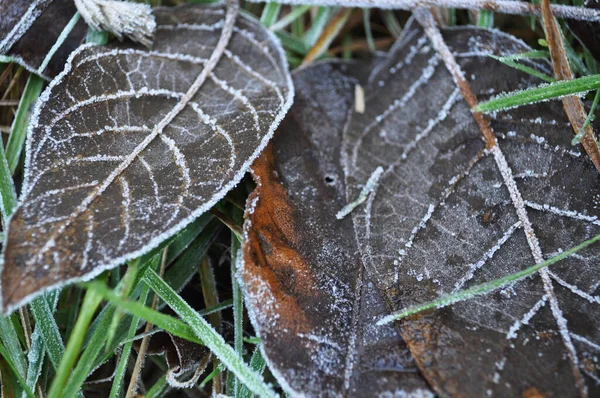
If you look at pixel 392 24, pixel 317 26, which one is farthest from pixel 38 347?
pixel 392 24

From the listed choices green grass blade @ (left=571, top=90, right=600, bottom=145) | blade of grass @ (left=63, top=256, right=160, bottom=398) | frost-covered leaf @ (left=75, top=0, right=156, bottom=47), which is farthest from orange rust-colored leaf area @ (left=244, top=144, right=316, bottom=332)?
green grass blade @ (left=571, top=90, right=600, bottom=145)

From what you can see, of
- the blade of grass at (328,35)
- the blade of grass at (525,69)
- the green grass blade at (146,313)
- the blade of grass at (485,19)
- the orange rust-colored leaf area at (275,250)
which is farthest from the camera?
the blade of grass at (328,35)

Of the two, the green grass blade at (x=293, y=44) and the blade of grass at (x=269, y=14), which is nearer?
the blade of grass at (x=269, y=14)

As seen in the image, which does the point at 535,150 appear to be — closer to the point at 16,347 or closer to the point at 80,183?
the point at 80,183

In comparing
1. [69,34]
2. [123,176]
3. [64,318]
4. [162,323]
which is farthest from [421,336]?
[69,34]

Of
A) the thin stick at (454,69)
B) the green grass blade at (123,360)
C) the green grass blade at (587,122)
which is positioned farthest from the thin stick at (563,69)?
the green grass blade at (123,360)

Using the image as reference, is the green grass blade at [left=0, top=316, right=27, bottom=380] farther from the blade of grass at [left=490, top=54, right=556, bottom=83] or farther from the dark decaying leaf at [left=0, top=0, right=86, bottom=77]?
the blade of grass at [left=490, top=54, right=556, bottom=83]

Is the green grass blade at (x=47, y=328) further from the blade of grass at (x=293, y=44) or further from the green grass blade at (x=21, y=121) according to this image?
the blade of grass at (x=293, y=44)
